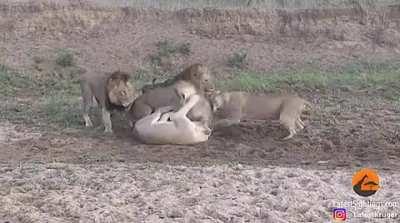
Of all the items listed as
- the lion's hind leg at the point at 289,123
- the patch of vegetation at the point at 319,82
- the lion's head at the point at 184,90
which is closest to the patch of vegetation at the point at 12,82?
the patch of vegetation at the point at 319,82

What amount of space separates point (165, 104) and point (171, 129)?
0.73 metres

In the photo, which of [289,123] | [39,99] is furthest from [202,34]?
[289,123]

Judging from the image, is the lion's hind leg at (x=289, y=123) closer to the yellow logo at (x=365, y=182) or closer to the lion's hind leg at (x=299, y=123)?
the lion's hind leg at (x=299, y=123)

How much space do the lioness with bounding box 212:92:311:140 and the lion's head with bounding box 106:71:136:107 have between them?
1.07m

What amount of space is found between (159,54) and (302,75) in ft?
11.6

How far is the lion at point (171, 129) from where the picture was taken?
8.50 metres

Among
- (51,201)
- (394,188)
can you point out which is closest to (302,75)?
(394,188)

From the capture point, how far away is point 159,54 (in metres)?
16.2

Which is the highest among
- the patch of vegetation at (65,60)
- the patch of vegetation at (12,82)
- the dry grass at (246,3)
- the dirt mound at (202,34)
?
the dry grass at (246,3)

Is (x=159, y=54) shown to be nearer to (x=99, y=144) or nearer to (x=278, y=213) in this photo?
(x=99, y=144)

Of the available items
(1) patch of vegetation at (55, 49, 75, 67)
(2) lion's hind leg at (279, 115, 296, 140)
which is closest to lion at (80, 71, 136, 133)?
(2) lion's hind leg at (279, 115, 296, 140)

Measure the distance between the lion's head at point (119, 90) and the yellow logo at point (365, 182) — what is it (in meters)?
3.31

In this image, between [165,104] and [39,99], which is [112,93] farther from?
[39,99]

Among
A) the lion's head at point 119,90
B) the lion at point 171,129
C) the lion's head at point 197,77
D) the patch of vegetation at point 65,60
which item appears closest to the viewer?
the lion at point 171,129
